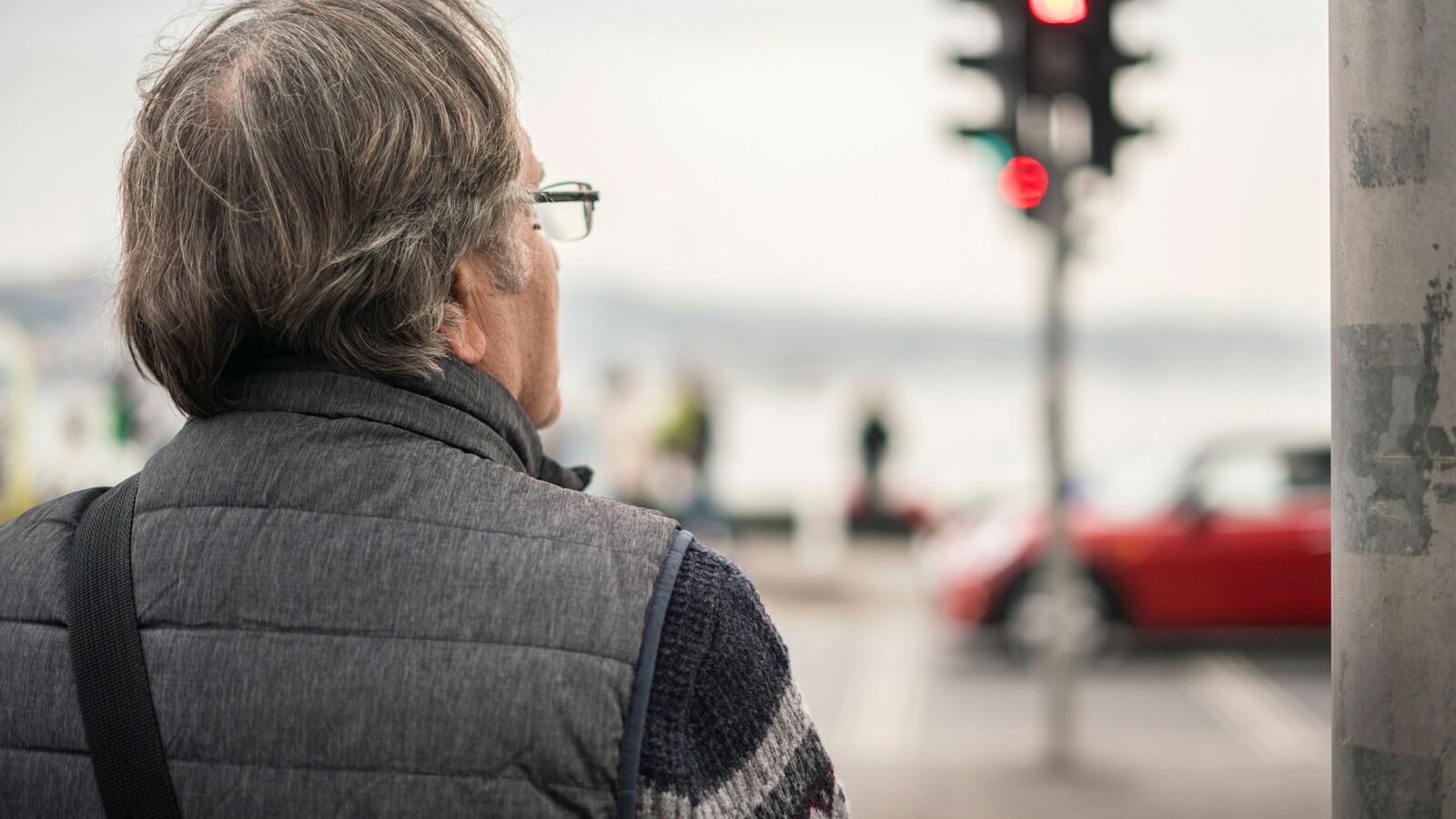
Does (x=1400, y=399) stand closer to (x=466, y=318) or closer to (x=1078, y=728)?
(x=466, y=318)

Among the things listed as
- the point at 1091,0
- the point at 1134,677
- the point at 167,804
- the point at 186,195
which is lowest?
the point at 1134,677

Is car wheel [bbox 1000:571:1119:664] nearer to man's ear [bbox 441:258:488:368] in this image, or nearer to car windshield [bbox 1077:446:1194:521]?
car windshield [bbox 1077:446:1194:521]

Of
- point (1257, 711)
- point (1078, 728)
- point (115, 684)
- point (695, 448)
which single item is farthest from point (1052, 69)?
point (695, 448)

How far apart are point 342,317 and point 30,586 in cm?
38

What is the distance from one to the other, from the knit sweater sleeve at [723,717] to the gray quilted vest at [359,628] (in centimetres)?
2

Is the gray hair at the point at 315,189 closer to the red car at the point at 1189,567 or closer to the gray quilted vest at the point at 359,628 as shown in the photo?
the gray quilted vest at the point at 359,628

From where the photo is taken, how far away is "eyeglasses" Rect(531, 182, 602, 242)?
1521 millimetres

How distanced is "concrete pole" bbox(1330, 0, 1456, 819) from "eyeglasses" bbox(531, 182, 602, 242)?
2.79 ft

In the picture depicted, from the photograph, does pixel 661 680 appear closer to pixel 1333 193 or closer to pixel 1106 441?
pixel 1333 193

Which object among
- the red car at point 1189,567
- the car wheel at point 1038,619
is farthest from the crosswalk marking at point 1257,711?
the car wheel at point 1038,619

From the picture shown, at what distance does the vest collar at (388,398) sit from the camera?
1259mm

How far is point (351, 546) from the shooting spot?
119cm

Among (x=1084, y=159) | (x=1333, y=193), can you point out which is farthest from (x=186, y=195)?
(x=1084, y=159)

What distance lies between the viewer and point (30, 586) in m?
1.25
